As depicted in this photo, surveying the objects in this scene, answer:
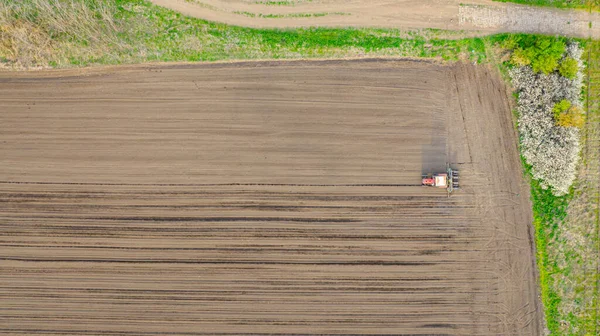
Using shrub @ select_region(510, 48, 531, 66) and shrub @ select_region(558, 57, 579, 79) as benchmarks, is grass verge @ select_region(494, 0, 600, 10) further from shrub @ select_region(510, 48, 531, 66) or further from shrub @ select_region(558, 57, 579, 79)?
shrub @ select_region(558, 57, 579, 79)

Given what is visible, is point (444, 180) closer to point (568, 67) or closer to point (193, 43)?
point (568, 67)

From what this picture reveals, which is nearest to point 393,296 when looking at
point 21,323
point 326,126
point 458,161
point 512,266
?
point 512,266

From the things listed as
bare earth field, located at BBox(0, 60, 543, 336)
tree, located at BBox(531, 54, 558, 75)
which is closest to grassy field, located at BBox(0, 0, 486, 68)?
bare earth field, located at BBox(0, 60, 543, 336)

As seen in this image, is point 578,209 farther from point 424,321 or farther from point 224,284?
point 224,284

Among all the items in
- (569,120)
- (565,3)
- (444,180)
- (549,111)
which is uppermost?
(565,3)

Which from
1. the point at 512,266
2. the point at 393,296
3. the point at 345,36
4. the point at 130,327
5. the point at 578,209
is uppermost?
the point at 345,36

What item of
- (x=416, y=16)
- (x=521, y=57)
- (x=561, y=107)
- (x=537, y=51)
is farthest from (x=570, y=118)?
(x=416, y=16)
